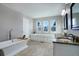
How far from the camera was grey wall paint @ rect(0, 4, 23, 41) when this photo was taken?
4.33m

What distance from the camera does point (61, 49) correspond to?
5.61 feet

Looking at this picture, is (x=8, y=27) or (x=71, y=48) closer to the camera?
(x=71, y=48)

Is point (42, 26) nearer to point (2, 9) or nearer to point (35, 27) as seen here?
point (35, 27)

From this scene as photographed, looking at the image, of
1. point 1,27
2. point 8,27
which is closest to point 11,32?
point 8,27

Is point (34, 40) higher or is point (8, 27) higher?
point (8, 27)

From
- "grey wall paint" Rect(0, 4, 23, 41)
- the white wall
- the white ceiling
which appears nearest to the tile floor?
"grey wall paint" Rect(0, 4, 23, 41)

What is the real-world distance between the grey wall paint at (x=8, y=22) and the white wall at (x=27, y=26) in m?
0.96

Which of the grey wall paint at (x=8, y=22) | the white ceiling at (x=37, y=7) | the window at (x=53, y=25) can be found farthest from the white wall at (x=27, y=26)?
the window at (x=53, y=25)

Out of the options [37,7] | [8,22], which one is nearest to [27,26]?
[8,22]

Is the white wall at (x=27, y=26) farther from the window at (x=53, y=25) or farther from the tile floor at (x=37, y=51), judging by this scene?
the tile floor at (x=37, y=51)

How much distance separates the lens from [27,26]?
7184 millimetres

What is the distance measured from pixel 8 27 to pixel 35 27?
3.01 metres

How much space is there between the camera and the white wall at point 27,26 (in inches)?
266

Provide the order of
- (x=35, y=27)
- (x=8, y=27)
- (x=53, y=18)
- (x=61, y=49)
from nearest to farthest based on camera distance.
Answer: (x=61, y=49) < (x=8, y=27) < (x=53, y=18) < (x=35, y=27)
